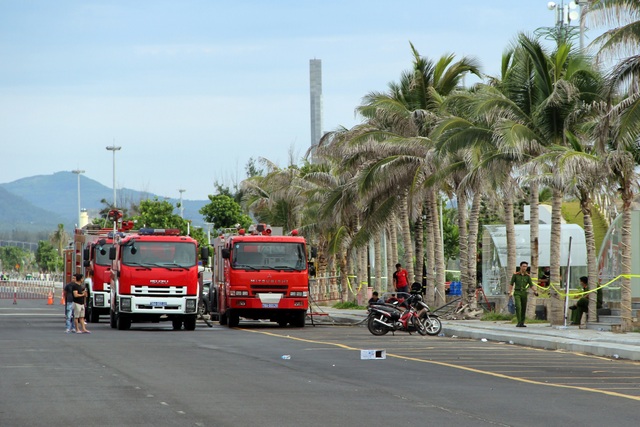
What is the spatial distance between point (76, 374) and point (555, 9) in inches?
1763

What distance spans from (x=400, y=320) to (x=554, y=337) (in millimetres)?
5279

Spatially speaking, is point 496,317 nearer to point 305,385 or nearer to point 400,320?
point 400,320

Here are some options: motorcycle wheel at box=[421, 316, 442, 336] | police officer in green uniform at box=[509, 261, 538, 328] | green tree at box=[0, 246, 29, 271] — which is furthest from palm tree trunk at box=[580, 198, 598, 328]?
green tree at box=[0, 246, 29, 271]

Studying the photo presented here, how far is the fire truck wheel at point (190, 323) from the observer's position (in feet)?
113

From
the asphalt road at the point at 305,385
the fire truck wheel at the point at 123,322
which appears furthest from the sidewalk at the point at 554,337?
the fire truck wheel at the point at 123,322

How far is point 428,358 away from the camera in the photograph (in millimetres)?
22078

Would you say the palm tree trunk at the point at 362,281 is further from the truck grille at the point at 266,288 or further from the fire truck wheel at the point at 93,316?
the truck grille at the point at 266,288

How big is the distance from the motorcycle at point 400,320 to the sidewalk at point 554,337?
28.1 inches

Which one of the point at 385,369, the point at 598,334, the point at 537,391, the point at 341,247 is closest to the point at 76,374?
the point at 385,369

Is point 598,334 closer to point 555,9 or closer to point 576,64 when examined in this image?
point 576,64

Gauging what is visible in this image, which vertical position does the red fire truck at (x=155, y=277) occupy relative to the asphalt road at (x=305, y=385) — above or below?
above

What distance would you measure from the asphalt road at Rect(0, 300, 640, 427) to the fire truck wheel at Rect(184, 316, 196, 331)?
712 centimetres

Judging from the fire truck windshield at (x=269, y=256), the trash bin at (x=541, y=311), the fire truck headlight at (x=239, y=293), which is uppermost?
the fire truck windshield at (x=269, y=256)

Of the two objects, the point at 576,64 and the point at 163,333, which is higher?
the point at 576,64
